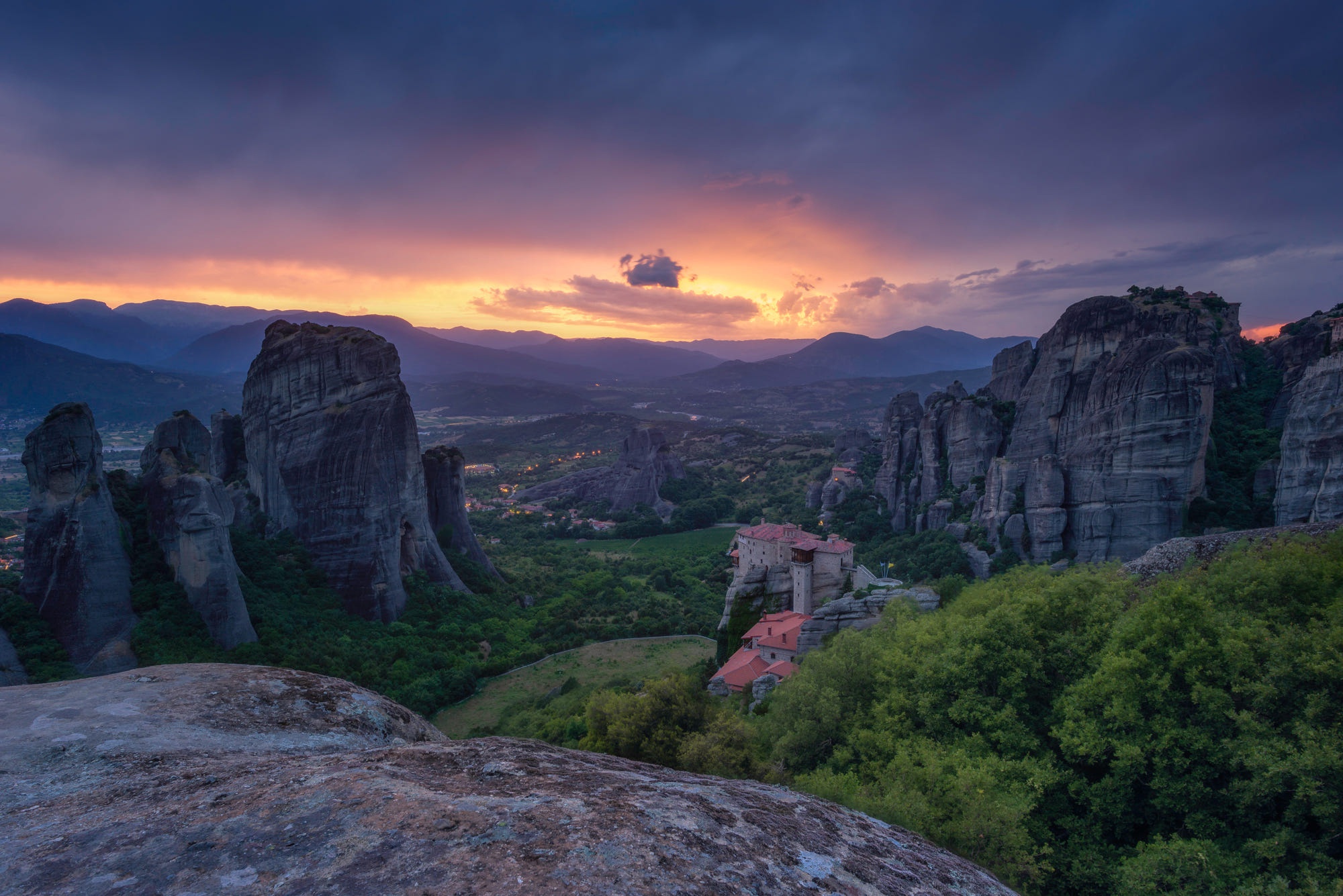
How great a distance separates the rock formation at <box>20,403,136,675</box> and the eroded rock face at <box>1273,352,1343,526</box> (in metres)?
57.8

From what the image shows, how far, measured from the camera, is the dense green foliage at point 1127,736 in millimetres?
9758

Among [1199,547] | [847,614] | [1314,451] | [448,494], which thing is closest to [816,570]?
[847,614]

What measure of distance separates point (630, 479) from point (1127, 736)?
3393 inches

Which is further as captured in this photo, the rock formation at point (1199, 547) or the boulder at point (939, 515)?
the boulder at point (939, 515)

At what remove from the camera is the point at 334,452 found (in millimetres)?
36312

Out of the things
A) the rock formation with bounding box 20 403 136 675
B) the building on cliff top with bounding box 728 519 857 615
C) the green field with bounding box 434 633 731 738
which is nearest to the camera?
the rock formation with bounding box 20 403 136 675

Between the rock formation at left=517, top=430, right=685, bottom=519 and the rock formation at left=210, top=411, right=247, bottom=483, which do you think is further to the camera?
the rock formation at left=517, top=430, right=685, bottom=519

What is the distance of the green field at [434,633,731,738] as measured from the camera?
3234 centimetres

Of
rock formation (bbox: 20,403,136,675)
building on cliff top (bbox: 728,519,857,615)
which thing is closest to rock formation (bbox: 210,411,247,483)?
rock formation (bbox: 20,403,136,675)

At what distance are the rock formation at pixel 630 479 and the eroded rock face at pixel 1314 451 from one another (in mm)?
67190

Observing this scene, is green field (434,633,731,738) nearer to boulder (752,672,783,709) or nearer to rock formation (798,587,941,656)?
boulder (752,672,783,709)

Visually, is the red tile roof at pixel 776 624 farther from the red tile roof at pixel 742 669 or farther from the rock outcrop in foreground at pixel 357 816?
the rock outcrop in foreground at pixel 357 816

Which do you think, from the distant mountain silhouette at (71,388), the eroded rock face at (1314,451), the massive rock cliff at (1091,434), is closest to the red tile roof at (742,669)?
the massive rock cliff at (1091,434)

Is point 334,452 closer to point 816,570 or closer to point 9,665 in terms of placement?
point 9,665
